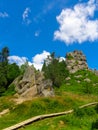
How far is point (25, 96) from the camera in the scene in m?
68.5

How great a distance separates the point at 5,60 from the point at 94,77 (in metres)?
43.5

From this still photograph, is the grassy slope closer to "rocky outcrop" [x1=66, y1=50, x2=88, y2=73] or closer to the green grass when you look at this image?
the green grass

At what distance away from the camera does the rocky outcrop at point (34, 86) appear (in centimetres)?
6694

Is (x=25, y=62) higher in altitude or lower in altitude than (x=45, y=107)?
higher

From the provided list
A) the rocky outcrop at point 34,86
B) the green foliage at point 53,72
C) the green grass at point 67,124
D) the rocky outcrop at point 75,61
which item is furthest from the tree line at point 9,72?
the green grass at point 67,124

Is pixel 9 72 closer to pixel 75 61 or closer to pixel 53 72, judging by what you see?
pixel 53 72

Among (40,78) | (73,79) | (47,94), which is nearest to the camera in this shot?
(47,94)

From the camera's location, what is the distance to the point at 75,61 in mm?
158750

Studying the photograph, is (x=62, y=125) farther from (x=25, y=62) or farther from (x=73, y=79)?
(x=25, y=62)

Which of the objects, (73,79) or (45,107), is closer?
(45,107)

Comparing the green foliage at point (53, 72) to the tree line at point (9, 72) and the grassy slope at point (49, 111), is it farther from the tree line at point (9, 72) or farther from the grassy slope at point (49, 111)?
the grassy slope at point (49, 111)

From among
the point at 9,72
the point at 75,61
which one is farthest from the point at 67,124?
the point at 75,61

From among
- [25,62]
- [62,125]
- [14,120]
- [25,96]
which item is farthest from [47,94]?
[25,62]

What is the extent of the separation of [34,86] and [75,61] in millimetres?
88887
